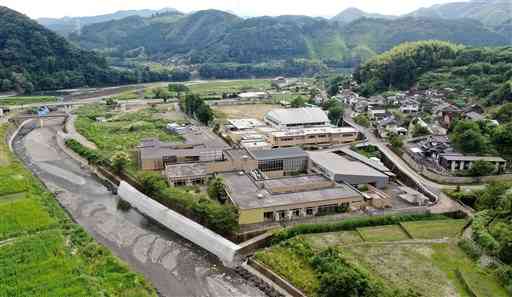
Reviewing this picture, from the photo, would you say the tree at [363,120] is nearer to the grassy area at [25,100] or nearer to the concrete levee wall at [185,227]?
the concrete levee wall at [185,227]

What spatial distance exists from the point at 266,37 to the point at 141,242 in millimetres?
126231

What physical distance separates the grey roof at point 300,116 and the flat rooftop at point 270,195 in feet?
61.7

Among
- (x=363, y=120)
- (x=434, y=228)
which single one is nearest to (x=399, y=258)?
(x=434, y=228)

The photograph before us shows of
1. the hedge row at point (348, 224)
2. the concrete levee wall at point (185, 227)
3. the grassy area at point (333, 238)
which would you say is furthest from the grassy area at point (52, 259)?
the grassy area at point (333, 238)

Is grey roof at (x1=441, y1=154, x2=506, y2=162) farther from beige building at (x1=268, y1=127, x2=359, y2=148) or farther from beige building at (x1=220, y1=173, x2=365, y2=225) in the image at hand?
beige building at (x1=268, y1=127, x2=359, y2=148)

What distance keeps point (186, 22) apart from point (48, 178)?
14529 cm

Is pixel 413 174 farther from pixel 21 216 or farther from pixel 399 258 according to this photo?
pixel 21 216

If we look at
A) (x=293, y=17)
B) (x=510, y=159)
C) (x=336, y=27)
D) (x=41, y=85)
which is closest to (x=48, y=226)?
(x=510, y=159)

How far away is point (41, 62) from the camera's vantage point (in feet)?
251

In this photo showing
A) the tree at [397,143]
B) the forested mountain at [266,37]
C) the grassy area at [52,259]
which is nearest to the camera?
the grassy area at [52,259]

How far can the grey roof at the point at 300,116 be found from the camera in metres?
44.6

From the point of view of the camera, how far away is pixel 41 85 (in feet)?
241

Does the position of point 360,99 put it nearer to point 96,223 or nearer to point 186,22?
A: point 96,223

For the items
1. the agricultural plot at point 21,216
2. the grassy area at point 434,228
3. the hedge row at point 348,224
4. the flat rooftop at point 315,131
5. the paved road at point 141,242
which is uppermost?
the flat rooftop at point 315,131
